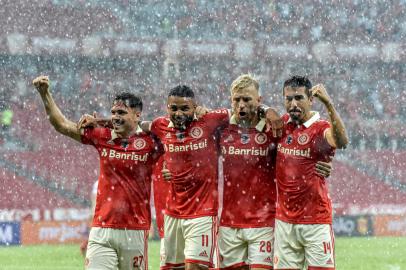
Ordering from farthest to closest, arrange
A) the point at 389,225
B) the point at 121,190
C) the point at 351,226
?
the point at 389,225 → the point at 351,226 → the point at 121,190

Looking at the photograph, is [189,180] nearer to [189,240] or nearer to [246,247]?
[189,240]

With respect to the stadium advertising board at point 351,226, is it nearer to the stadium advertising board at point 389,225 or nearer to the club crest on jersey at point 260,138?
the stadium advertising board at point 389,225

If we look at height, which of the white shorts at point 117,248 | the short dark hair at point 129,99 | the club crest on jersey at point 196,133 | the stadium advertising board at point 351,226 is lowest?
the white shorts at point 117,248

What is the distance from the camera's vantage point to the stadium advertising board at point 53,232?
1709 centimetres

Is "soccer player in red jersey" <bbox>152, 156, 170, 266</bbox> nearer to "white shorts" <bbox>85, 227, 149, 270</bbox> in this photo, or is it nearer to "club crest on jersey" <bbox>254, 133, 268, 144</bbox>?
"white shorts" <bbox>85, 227, 149, 270</bbox>

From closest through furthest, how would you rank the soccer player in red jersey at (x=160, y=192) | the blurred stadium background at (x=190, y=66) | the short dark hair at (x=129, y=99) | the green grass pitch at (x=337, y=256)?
the short dark hair at (x=129, y=99), the soccer player in red jersey at (x=160, y=192), the green grass pitch at (x=337, y=256), the blurred stadium background at (x=190, y=66)

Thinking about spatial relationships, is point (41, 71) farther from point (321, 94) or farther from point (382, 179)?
point (321, 94)

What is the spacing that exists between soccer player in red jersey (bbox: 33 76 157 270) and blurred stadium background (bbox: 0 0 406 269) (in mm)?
16151

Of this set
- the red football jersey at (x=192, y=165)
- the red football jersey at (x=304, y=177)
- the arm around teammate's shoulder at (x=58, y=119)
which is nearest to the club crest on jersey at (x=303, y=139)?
the red football jersey at (x=304, y=177)

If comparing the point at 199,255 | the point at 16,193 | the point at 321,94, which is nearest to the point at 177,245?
the point at 199,255

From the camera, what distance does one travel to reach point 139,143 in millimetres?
5984

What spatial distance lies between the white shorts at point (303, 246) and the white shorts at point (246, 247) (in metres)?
0.09

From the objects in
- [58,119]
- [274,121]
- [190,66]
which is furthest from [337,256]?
[190,66]

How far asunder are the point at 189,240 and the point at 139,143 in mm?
757
